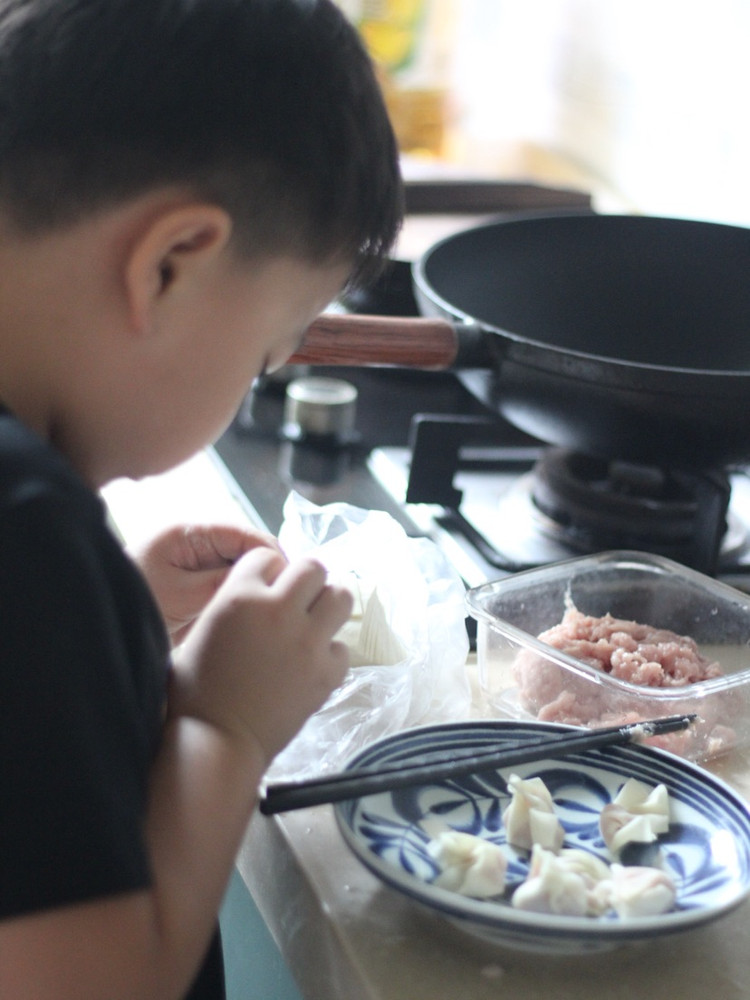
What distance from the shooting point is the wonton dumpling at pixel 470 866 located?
2.07ft

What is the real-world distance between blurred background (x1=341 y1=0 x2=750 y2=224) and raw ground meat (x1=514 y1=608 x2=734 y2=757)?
102 centimetres

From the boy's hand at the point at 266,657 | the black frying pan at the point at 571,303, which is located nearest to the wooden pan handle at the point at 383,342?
the black frying pan at the point at 571,303

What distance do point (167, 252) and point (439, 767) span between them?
0.31 meters

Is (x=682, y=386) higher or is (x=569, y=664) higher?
(x=682, y=386)

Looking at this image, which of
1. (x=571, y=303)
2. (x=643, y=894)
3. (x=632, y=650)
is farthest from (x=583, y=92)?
(x=643, y=894)

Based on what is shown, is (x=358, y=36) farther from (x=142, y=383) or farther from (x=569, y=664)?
(x=569, y=664)

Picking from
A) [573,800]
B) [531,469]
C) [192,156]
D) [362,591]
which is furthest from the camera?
[531,469]

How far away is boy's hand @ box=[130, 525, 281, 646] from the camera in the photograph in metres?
0.89

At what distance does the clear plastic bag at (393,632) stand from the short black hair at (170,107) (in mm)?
312

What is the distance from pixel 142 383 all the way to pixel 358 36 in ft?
0.73

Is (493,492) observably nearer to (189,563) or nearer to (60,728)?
(189,563)

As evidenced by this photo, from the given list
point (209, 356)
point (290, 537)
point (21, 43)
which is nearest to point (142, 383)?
point (209, 356)

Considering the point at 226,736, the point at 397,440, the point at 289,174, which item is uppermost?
the point at 289,174

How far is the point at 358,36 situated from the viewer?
27.2 inches
